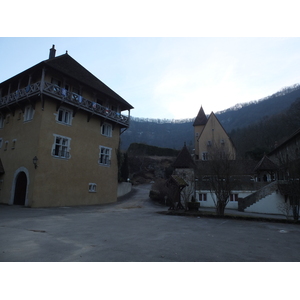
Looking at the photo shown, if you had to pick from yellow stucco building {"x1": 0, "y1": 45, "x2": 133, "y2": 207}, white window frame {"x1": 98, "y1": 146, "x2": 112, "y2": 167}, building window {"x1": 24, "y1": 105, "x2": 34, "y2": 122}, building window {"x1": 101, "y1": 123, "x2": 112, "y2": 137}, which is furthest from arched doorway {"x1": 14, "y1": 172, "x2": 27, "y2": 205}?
building window {"x1": 101, "y1": 123, "x2": 112, "y2": 137}

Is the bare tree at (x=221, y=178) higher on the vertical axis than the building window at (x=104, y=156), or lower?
lower

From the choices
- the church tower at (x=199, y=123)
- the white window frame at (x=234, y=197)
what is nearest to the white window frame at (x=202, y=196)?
the white window frame at (x=234, y=197)

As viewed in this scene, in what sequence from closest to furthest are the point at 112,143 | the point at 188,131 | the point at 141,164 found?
the point at 112,143
the point at 141,164
the point at 188,131

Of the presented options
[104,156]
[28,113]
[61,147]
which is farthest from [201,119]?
[28,113]

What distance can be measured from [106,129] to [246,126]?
76.3 meters

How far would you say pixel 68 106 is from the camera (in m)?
23.3

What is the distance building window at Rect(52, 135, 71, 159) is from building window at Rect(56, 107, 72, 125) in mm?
1661

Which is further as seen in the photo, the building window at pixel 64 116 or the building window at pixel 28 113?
the building window at pixel 64 116

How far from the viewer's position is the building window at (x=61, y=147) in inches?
863

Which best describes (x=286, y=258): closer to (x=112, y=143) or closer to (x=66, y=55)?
(x=112, y=143)

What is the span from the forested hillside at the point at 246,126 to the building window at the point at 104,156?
111 feet

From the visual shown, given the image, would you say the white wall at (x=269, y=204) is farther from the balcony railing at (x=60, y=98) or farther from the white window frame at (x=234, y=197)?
the balcony railing at (x=60, y=98)
